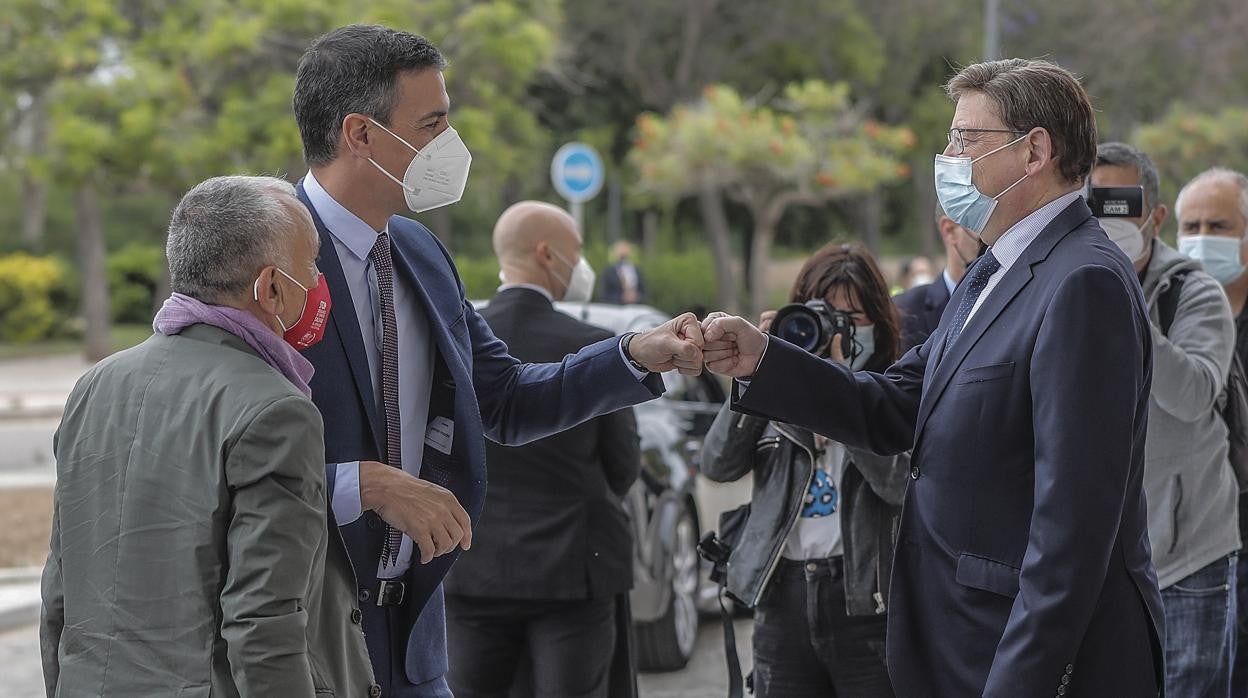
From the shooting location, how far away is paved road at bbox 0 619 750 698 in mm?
6824

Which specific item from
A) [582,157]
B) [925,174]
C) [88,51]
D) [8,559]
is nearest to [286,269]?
[8,559]

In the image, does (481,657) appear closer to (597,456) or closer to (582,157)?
(597,456)

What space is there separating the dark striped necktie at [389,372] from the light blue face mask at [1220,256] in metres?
3.19

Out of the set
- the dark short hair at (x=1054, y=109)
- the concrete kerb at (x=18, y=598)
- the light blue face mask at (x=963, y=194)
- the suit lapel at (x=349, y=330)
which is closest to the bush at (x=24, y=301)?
the concrete kerb at (x=18, y=598)

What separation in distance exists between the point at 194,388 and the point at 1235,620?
3919 mm

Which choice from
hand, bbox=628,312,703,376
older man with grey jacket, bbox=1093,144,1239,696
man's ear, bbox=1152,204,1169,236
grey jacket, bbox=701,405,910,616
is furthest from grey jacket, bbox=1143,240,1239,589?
hand, bbox=628,312,703,376

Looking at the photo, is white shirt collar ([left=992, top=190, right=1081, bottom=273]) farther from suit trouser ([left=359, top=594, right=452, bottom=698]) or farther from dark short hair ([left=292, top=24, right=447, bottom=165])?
suit trouser ([left=359, top=594, right=452, bottom=698])

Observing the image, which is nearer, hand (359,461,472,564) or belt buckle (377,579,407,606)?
hand (359,461,472,564)

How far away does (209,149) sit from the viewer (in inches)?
786

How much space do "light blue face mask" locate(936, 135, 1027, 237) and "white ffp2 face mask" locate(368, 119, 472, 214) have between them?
3.75 ft

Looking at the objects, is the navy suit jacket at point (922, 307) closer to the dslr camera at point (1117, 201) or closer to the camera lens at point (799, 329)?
the dslr camera at point (1117, 201)

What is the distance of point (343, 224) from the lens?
10.7 feet

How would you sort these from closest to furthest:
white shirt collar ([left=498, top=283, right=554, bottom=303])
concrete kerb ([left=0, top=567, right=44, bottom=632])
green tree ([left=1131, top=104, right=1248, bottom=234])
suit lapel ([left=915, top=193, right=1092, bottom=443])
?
1. suit lapel ([left=915, top=193, right=1092, bottom=443])
2. white shirt collar ([left=498, top=283, right=554, bottom=303])
3. concrete kerb ([left=0, top=567, right=44, bottom=632])
4. green tree ([left=1131, top=104, right=1248, bottom=234])

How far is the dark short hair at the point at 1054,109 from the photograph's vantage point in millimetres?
3049
